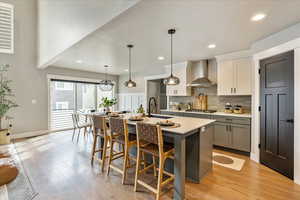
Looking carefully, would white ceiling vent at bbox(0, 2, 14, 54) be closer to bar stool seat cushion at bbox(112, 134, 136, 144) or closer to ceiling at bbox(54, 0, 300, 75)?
ceiling at bbox(54, 0, 300, 75)

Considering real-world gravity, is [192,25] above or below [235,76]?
above

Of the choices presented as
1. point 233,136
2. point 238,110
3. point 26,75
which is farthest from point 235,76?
point 26,75

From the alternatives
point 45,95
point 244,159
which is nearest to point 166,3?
point 244,159

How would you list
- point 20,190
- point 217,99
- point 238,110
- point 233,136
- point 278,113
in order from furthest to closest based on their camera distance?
1. point 217,99
2. point 238,110
3. point 233,136
4. point 278,113
5. point 20,190

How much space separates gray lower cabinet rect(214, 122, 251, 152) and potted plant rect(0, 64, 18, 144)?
5788 millimetres

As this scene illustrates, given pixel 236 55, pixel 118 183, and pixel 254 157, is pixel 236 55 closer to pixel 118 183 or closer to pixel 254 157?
pixel 254 157

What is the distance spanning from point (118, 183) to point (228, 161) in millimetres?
2261

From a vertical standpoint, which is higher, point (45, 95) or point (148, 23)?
point (148, 23)

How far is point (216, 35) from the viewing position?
268cm

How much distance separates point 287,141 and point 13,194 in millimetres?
4174

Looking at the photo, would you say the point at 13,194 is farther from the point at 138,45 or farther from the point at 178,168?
the point at 138,45

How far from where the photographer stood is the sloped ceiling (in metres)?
1.87

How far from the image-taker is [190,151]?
223 centimetres

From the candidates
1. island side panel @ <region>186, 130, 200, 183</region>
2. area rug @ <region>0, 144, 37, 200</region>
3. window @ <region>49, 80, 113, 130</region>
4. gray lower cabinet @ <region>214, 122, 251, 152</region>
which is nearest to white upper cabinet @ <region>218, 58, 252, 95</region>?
gray lower cabinet @ <region>214, 122, 251, 152</region>
